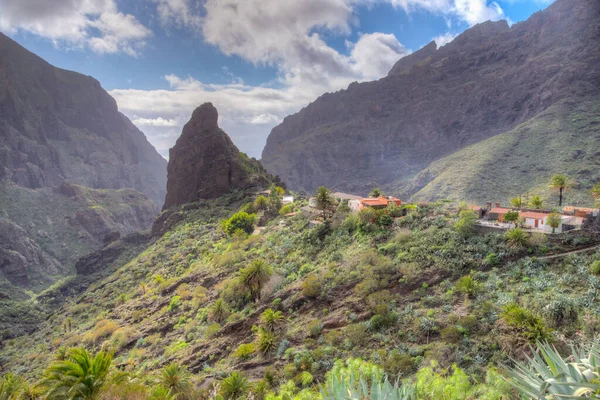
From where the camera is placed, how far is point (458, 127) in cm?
16675

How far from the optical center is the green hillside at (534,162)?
7769 centimetres

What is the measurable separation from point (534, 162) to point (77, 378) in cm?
10459

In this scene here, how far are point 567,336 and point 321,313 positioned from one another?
48.3 feet

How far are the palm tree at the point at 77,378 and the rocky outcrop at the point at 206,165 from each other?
68.8m

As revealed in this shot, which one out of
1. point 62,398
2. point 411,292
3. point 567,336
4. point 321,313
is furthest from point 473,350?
point 62,398

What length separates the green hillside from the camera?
77.7 meters

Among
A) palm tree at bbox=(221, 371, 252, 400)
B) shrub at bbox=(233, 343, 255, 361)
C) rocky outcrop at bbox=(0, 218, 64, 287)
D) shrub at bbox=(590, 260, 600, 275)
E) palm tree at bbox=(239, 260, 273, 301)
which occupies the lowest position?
rocky outcrop at bbox=(0, 218, 64, 287)

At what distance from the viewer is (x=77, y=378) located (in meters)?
12.2

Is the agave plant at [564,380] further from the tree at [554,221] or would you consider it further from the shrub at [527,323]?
the tree at [554,221]

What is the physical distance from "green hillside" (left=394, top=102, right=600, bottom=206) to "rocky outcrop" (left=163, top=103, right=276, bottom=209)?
179 ft

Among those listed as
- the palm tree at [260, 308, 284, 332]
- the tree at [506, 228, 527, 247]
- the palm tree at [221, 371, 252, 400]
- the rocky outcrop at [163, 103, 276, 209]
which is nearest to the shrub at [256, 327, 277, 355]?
the palm tree at [260, 308, 284, 332]

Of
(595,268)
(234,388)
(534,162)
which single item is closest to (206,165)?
(234,388)

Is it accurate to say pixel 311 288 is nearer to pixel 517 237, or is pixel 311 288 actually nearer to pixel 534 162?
pixel 517 237

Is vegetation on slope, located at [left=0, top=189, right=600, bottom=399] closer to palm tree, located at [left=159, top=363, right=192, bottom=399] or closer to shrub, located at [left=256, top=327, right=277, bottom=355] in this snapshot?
shrub, located at [left=256, top=327, right=277, bottom=355]
